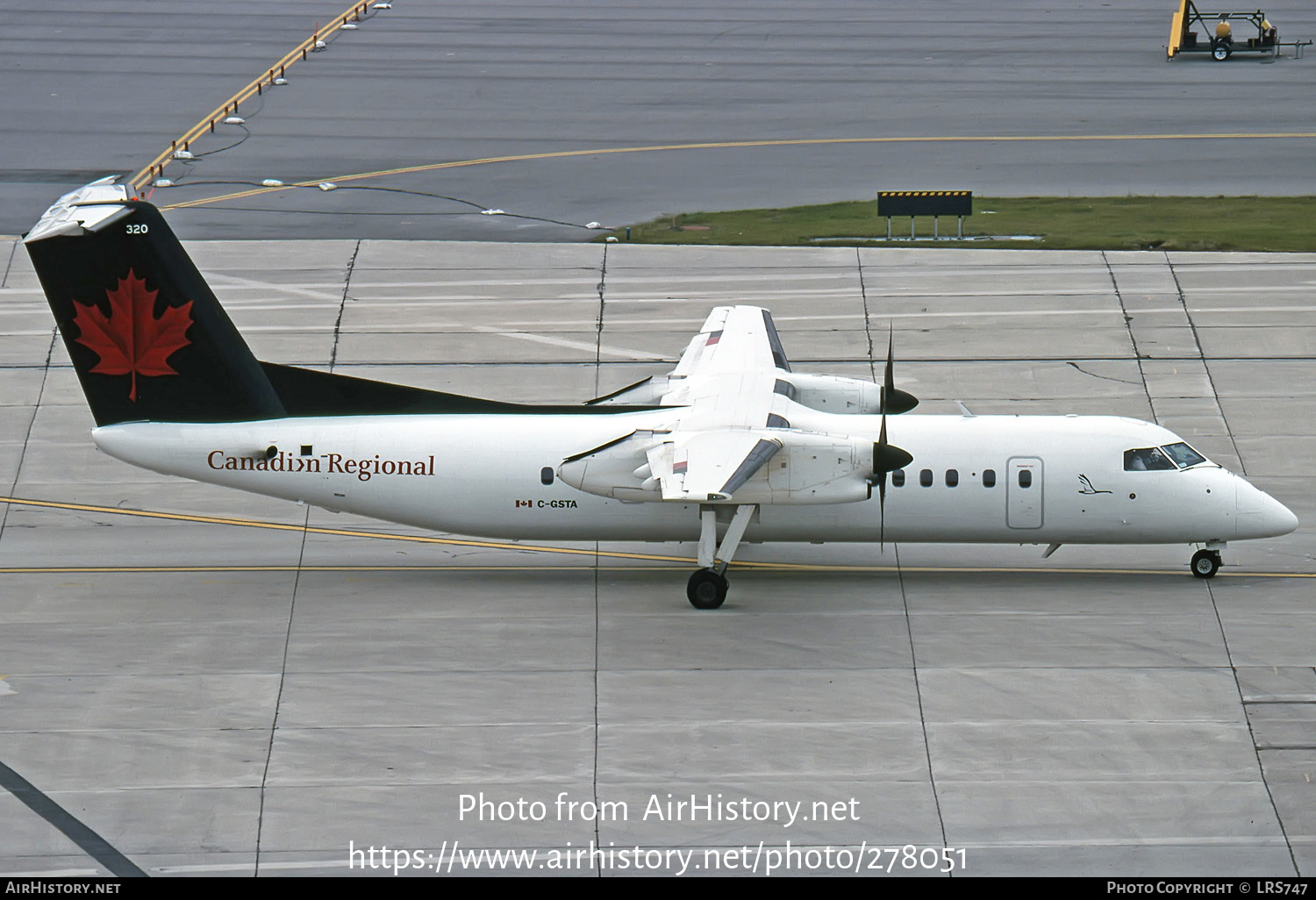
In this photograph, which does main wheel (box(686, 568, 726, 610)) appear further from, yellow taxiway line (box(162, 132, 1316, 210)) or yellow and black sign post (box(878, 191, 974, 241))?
yellow taxiway line (box(162, 132, 1316, 210))

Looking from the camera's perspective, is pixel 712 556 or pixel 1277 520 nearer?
pixel 712 556

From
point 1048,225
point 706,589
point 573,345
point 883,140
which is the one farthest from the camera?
point 883,140

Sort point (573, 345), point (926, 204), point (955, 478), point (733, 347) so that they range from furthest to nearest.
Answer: point (926, 204), point (573, 345), point (733, 347), point (955, 478)

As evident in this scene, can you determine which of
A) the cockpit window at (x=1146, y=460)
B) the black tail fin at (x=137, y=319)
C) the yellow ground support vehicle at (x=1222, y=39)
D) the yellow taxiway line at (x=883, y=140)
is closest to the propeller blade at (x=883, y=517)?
the cockpit window at (x=1146, y=460)

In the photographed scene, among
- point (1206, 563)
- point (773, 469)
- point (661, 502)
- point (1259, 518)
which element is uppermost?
point (773, 469)

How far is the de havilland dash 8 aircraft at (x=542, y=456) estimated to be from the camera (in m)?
28.1

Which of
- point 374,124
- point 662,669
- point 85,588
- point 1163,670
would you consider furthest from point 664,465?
point 374,124

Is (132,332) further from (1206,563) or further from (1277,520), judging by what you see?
(1277,520)

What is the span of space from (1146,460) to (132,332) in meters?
Answer: 17.3

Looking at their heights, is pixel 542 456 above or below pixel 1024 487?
above

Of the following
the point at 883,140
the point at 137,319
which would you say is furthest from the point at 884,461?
the point at 883,140

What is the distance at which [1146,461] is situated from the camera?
28609 mm

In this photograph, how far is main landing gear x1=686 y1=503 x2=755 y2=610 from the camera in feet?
90.9

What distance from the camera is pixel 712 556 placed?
91.2ft
